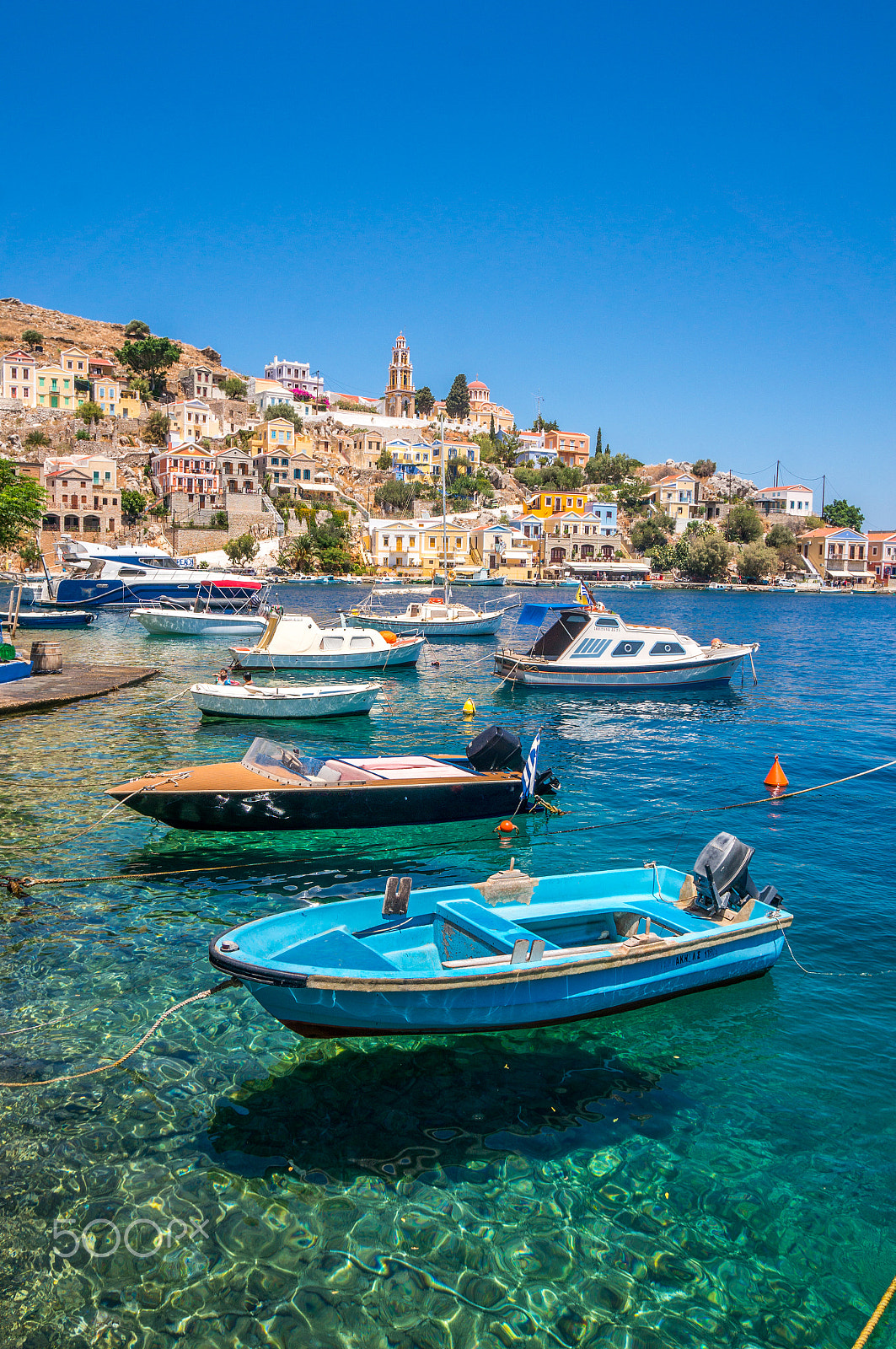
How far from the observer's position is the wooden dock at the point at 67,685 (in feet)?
76.0

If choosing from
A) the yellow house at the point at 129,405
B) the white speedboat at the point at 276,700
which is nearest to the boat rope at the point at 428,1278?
the white speedboat at the point at 276,700

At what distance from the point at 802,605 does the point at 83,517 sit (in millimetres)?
86652

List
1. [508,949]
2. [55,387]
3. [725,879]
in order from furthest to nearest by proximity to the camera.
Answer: [55,387] < [725,879] < [508,949]

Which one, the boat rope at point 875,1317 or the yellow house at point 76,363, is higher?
the yellow house at point 76,363

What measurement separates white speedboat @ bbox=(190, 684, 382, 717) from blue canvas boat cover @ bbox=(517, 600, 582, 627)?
982cm

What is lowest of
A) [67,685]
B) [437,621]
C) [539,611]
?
[67,685]

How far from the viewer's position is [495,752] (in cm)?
1528

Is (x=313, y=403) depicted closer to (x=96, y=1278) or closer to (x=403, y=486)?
(x=403, y=486)

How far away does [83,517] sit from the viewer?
99.0 meters

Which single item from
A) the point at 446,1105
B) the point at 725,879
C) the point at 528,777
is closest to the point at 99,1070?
the point at 446,1105

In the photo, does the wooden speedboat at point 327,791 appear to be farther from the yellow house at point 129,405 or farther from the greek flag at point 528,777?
the yellow house at point 129,405

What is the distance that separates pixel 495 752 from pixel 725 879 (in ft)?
20.5

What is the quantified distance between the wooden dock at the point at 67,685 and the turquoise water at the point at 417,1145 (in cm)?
1105

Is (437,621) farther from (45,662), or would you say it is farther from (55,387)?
(55,387)
